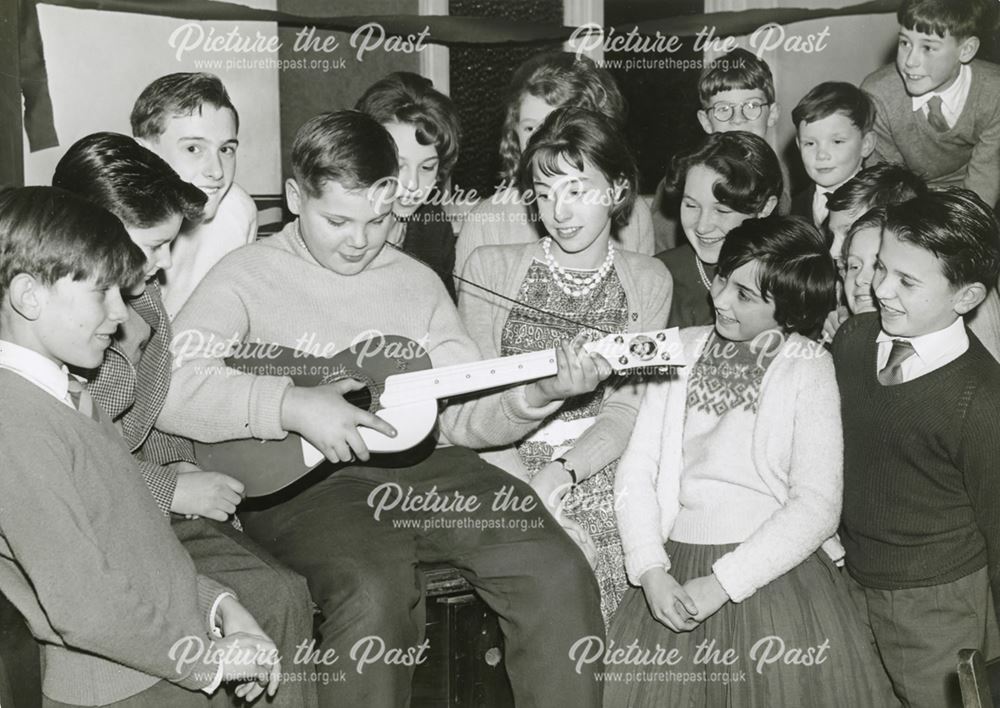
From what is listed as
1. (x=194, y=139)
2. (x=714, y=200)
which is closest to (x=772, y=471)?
(x=714, y=200)

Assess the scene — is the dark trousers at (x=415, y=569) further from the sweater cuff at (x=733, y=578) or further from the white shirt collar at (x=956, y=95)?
the white shirt collar at (x=956, y=95)

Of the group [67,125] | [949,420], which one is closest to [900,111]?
[949,420]

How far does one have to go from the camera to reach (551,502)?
191cm

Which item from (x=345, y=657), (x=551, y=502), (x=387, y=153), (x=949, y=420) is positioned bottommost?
(x=345, y=657)

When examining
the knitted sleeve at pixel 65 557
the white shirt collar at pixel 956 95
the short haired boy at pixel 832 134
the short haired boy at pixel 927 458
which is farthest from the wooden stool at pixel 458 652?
the white shirt collar at pixel 956 95

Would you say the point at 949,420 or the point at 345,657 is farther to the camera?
the point at 949,420

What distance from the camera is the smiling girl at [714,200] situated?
2.17 meters

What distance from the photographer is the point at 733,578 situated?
172 cm

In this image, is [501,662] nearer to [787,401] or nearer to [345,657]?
[345,657]

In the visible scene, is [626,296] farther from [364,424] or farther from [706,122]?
[706,122]

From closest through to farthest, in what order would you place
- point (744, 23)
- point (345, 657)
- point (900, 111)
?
point (345, 657) → point (900, 111) → point (744, 23)

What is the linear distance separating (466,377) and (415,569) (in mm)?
352

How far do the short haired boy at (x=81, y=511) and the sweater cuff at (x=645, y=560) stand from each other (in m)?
0.67

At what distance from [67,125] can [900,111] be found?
216cm
